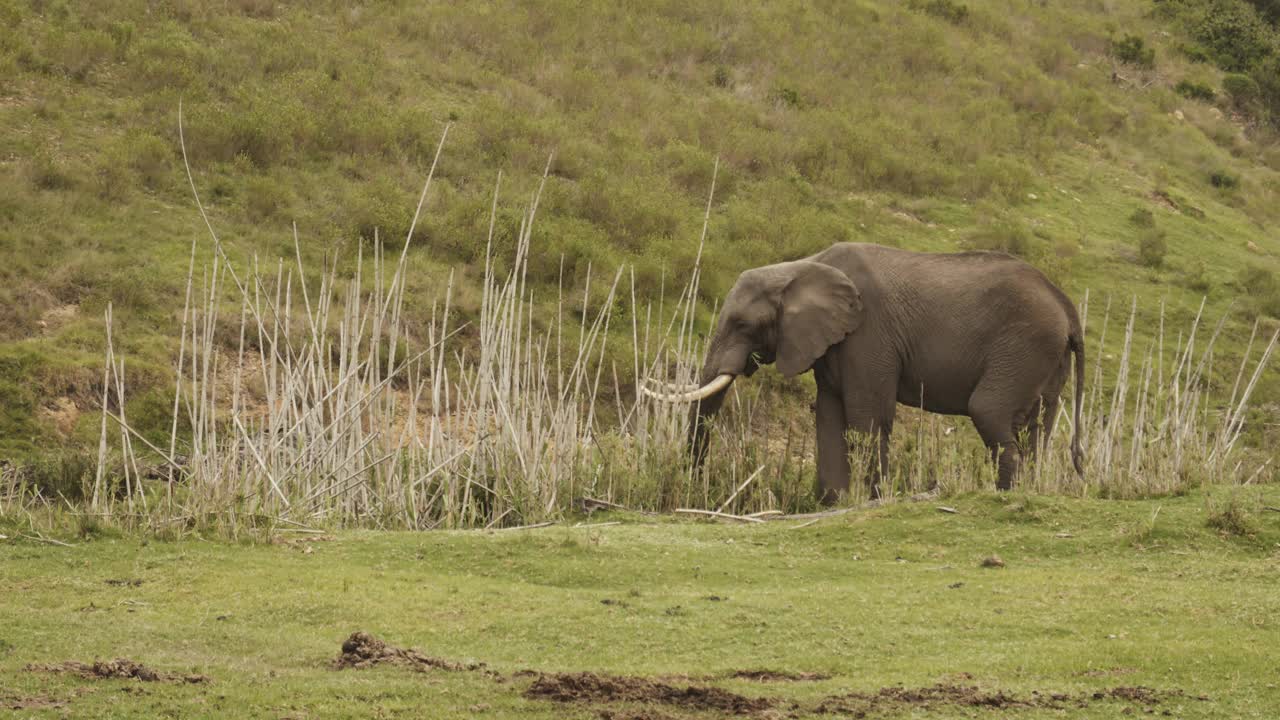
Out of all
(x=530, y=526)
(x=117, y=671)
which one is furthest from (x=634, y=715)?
(x=530, y=526)

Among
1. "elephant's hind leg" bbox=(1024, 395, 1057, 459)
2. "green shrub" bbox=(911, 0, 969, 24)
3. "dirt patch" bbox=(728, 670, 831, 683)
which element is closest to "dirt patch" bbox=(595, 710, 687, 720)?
"dirt patch" bbox=(728, 670, 831, 683)

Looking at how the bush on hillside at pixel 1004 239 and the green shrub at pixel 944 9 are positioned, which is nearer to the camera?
the bush on hillside at pixel 1004 239

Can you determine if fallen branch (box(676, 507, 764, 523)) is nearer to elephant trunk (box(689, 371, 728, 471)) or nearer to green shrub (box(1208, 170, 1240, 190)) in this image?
elephant trunk (box(689, 371, 728, 471))

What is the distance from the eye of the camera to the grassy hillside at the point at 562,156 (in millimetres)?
18453

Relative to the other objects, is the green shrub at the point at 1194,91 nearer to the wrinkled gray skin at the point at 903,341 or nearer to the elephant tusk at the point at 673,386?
the wrinkled gray skin at the point at 903,341

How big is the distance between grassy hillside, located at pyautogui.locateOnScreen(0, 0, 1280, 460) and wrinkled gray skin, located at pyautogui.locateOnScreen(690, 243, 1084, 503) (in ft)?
15.1

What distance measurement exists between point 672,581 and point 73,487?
6824mm

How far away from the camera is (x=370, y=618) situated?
23.7 ft

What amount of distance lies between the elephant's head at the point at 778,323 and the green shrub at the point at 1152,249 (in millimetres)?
13950

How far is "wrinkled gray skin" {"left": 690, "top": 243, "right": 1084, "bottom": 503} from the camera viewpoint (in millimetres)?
12820

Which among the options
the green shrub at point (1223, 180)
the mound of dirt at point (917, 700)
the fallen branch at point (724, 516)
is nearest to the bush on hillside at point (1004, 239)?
the green shrub at point (1223, 180)

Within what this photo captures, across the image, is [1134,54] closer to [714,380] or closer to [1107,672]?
[714,380]

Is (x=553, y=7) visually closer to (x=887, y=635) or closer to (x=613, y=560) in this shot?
(x=613, y=560)

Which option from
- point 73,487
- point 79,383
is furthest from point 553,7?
point 73,487
